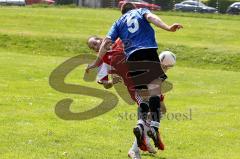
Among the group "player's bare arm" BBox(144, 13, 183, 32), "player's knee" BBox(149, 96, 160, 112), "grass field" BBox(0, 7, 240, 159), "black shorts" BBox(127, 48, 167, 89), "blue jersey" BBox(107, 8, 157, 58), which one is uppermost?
"player's bare arm" BBox(144, 13, 183, 32)

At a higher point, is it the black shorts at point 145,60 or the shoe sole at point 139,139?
the black shorts at point 145,60

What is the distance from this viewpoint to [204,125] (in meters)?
13.5

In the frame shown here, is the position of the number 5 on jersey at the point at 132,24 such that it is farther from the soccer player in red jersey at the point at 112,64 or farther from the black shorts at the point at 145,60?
the soccer player in red jersey at the point at 112,64

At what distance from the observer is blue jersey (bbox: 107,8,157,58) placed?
9.68 meters

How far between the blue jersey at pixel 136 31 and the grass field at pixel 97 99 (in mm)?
1765

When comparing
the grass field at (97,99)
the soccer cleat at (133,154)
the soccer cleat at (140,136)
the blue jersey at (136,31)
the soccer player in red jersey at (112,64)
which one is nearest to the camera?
the soccer cleat at (140,136)

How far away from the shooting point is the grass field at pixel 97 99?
34.7ft

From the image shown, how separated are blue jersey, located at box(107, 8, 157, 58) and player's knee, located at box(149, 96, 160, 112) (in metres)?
0.79

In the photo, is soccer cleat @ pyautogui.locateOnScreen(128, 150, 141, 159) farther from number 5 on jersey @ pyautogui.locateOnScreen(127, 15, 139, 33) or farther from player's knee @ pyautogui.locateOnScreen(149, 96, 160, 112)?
number 5 on jersey @ pyautogui.locateOnScreen(127, 15, 139, 33)

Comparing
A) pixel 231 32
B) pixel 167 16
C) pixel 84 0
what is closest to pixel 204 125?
pixel 231 32

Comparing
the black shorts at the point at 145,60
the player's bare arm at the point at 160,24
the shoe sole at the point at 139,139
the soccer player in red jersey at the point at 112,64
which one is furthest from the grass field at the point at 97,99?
the player's bare arm at the point at 160,24

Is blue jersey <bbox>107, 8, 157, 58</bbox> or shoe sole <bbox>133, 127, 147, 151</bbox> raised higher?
blue jersey <bbox>107, 8, 157, 58</bbox>

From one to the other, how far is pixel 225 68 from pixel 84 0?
135 feet

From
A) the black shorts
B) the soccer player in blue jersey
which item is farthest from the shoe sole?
the black shorts
